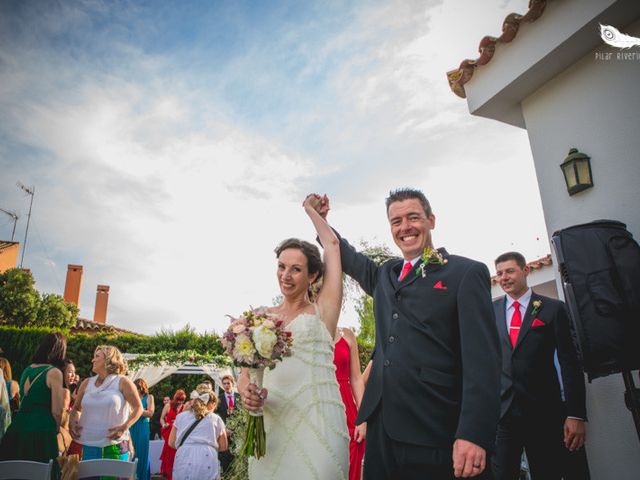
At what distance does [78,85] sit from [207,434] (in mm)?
6430

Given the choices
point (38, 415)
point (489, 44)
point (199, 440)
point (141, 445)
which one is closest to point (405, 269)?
point (489, 44)

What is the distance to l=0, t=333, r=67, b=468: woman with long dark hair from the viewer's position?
15.6 ft

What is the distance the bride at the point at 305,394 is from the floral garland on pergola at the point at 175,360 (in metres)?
12.7

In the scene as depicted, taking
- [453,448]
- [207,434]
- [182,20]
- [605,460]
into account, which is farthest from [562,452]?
[182,20]

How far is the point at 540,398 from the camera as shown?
350 centimetres

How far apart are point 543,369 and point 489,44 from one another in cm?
390

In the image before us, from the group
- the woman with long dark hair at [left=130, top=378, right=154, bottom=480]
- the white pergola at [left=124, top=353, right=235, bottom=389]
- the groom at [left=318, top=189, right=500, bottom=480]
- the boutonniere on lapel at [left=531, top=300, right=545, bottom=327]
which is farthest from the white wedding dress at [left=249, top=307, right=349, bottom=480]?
the white pergola at [left=124, top=353, right=235, bottom=389]

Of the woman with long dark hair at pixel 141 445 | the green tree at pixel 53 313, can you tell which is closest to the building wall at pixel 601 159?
the woman with long dark hair at pixel 141 445

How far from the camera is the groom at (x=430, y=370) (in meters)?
1.86

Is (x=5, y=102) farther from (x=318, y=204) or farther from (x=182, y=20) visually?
A: (x=318, y=204)

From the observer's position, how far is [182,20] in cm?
631

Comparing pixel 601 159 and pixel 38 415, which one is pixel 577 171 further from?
pixel 38 415

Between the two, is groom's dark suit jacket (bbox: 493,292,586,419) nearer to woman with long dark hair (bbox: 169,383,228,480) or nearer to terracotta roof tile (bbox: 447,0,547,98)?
terracotta roof tile (bbox: 447,0,547,98)

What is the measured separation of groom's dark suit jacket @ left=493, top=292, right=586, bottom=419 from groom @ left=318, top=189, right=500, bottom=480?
1656 millimetres
